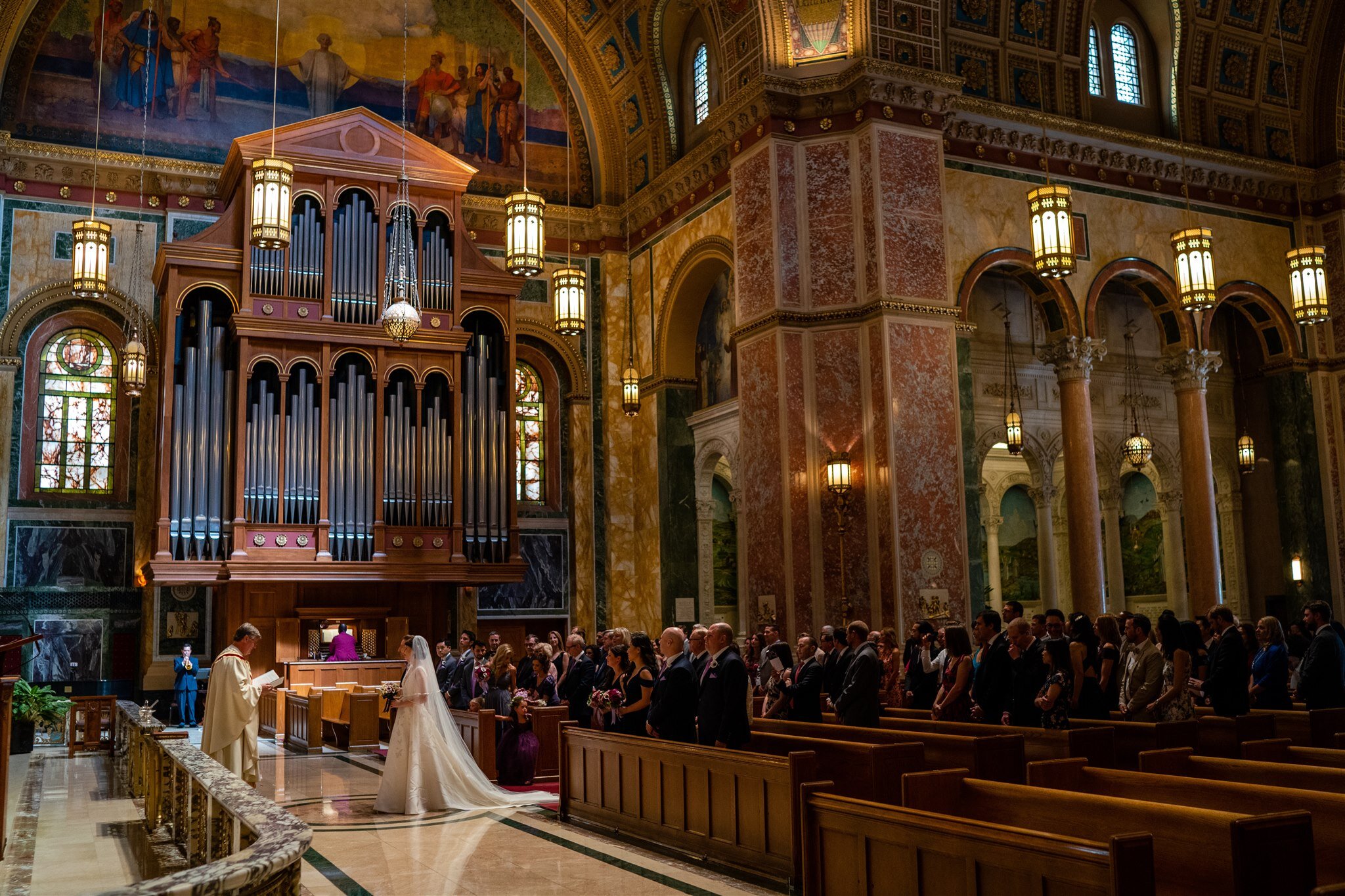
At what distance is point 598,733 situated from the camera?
32.8ft

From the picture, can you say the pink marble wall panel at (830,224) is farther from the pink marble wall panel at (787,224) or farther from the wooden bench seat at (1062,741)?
the wooden bench seat at (1062,741)

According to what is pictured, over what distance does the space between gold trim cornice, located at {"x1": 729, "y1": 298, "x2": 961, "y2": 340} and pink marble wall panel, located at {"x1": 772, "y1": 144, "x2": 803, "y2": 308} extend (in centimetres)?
22

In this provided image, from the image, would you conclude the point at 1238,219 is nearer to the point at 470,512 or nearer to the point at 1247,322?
the point at 1247,322

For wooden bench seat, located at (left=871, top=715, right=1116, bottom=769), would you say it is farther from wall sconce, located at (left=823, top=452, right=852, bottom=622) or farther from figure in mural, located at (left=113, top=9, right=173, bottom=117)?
figure in mural, located at (left=113, top=9, right=173, bottom=117)

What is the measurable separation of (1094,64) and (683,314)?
8311 mm

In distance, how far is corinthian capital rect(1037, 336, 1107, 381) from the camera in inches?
773

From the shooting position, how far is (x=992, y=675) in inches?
377

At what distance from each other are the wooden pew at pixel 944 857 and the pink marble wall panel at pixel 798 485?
32.8 feet

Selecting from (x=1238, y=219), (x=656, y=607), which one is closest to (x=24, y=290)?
(x=656, y=607)

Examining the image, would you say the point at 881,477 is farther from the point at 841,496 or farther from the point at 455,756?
the point at 455,756

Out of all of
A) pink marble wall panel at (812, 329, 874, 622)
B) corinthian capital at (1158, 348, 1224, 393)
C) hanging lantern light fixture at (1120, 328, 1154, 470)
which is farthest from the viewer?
hanging lantern light fixture at (1120, 328, 1154, 470)

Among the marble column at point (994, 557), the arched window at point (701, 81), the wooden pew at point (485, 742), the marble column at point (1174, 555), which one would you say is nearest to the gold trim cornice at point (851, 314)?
the arched window at point (701, 81)

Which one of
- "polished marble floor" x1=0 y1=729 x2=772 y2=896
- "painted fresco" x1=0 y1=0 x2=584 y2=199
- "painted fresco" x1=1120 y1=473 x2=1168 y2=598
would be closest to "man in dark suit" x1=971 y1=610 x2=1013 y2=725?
"polished marble floor" x1=0 y1=729 x2=772 y2=896

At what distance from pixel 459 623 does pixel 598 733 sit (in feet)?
35.3
